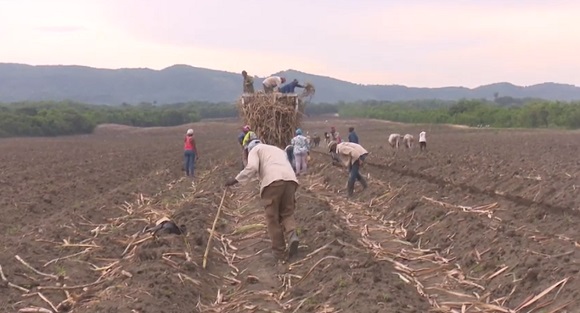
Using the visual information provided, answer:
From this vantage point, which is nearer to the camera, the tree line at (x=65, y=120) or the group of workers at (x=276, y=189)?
the group of workers at (x=276, y=189)

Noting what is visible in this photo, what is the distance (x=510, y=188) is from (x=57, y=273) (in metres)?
10.9

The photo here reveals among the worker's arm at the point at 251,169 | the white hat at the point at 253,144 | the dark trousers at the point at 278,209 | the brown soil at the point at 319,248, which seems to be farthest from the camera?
the white hat at the point at 253,144

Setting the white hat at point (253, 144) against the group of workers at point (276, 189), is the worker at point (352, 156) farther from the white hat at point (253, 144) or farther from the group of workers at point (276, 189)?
the group of workers at point (276, 189)

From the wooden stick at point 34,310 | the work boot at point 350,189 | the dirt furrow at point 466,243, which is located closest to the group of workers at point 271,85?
the work boot at point 350,189

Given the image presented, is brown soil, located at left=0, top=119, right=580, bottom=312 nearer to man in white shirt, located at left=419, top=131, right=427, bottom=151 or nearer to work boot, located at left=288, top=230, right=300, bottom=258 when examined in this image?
work boot, located at left=288, top=230, right=300, bottom=258

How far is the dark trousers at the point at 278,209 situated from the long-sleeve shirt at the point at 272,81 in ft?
35.2

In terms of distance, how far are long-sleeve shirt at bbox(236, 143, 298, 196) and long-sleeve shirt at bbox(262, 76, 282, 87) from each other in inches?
418

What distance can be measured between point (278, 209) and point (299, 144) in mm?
9092

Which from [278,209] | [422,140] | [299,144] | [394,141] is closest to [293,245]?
[278,209]

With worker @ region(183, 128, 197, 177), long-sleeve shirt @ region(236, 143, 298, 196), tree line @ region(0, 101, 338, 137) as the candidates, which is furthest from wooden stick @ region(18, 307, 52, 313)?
tree line @ region(0, 101, 338, 137)

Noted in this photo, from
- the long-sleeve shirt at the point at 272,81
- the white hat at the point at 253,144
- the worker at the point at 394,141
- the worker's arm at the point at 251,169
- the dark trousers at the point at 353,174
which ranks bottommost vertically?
the worker at the point at 394,141

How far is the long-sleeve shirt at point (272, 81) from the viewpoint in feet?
69.8

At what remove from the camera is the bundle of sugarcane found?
2092 cm

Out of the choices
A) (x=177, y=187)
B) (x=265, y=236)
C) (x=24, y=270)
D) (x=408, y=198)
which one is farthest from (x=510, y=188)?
(x=24, y=270)
